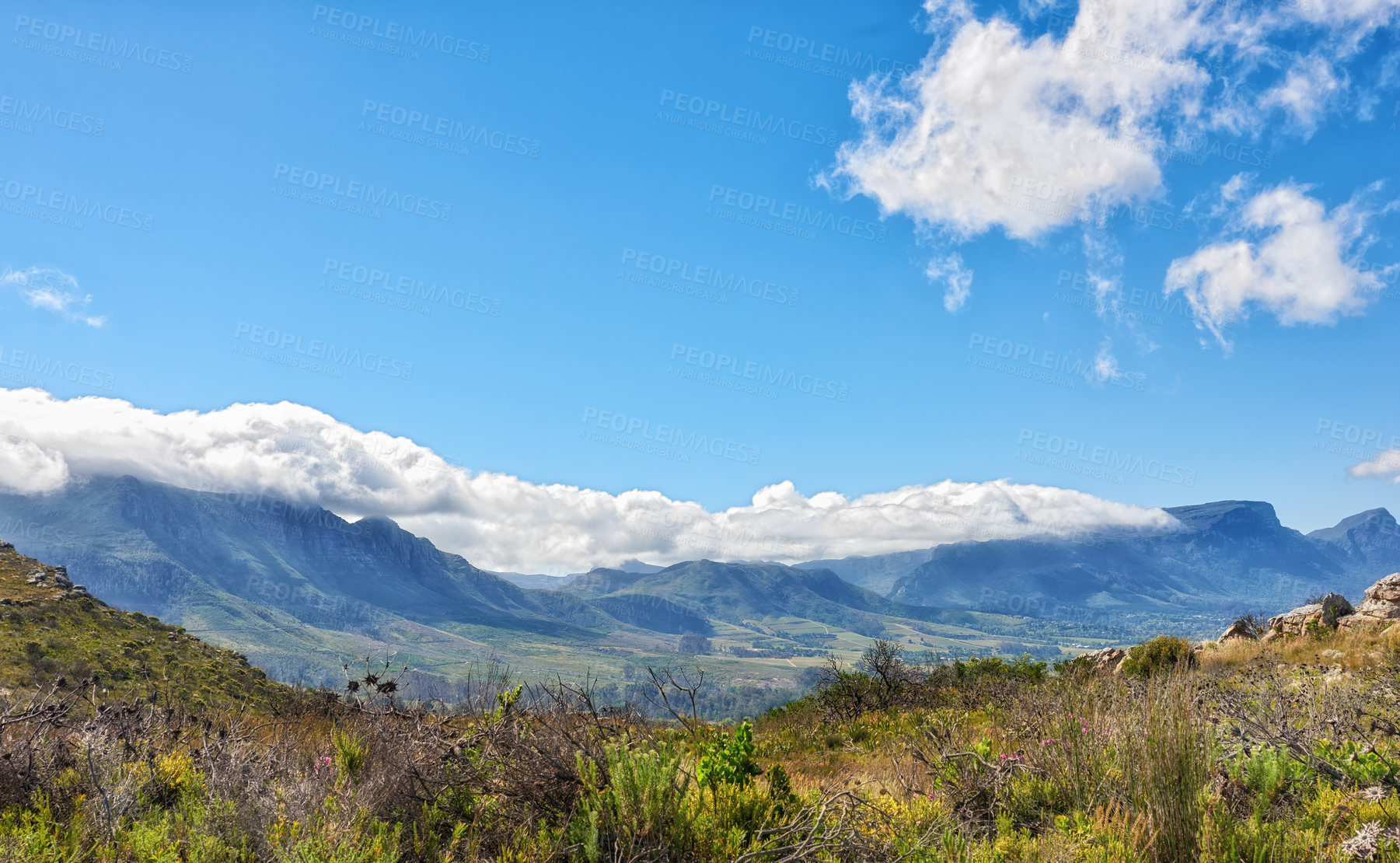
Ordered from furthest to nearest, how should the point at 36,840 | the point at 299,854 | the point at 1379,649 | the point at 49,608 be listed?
the point at 49,608 < the point at 1379,649 < the point at 36,840 < the point at 299,854

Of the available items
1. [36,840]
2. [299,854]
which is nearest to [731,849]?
[299,854]

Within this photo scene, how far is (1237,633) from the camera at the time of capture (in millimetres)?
27094

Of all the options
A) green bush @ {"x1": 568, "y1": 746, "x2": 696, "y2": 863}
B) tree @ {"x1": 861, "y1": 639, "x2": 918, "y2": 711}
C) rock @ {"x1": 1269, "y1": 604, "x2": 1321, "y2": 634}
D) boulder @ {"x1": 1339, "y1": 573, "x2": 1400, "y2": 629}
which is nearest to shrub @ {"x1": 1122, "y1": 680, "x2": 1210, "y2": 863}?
green bush @ {"x1": 568, "y1": 746, "x2": 696, "y2": 863}

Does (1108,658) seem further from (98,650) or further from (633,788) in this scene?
(98,650)

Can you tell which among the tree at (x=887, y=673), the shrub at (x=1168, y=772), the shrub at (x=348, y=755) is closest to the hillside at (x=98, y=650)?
the tree at (x=887, y=673)

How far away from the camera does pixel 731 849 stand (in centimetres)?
525

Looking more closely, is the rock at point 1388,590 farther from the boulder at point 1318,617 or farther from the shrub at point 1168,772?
the shrub at point 1168,772

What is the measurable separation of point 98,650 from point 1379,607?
80784mm

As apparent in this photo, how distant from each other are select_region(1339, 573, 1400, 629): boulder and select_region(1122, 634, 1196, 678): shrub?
15.5ft

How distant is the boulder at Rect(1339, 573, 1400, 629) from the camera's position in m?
22.3

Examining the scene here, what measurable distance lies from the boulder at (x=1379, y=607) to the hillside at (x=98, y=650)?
51.2 metres

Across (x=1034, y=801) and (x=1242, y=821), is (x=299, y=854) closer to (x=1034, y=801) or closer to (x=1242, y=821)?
(x=1034, y=801)

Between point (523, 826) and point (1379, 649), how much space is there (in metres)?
23.8

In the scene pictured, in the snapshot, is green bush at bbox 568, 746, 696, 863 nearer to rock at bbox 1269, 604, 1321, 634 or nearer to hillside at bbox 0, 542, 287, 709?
rock at bbox 1269, 604, 1321, 634
